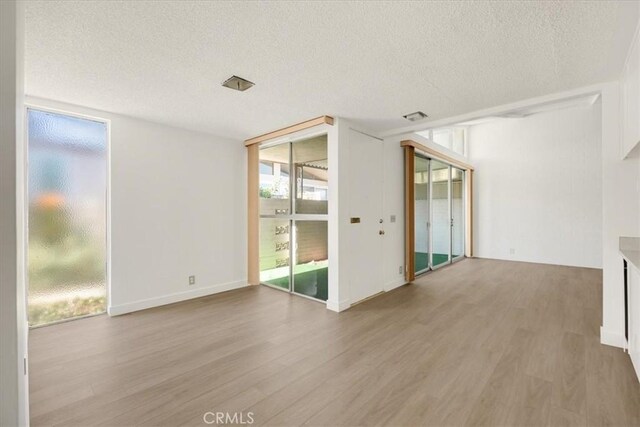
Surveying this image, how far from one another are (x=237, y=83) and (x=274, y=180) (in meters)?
2.20

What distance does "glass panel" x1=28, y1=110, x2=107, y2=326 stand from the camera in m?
2.97

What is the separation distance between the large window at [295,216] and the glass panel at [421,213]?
2130mm

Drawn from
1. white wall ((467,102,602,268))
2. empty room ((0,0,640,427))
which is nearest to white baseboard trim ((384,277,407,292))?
empty room ((0,0,640,427))

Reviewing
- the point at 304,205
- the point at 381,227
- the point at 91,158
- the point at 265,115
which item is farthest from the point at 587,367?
the point at 91,158

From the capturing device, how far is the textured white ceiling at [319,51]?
1.63 meters

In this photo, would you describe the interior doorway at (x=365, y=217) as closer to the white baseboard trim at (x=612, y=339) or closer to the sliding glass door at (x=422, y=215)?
the sliding glass door at (x=422, y=215)

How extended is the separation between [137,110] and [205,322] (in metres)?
2.52

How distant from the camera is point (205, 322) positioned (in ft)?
10.4

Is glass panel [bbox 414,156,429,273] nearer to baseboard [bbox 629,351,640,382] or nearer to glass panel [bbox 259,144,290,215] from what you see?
glass panel [bbox 259,144,290,215]

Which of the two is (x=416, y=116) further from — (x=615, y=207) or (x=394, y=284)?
(x=394, y=284)

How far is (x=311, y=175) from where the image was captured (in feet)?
13.9

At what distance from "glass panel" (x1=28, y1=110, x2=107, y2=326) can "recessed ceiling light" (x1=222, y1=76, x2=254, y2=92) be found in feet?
6.53

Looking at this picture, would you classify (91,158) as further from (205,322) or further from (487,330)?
(487,330)

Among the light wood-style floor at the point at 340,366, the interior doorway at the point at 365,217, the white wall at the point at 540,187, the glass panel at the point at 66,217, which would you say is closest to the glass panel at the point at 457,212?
the white wall at the point at 540,187
